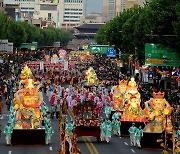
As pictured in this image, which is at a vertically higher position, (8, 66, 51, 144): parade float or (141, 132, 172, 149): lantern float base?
(8, 66, 51, 144): parade float

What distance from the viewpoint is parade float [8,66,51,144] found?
4341 cm

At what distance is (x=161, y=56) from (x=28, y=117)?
2571 centimetres

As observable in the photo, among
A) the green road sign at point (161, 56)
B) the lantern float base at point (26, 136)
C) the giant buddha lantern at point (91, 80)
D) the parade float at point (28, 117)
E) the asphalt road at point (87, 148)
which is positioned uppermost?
the green road sign at point (161, 56)

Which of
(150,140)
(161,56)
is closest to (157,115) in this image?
(150,140)

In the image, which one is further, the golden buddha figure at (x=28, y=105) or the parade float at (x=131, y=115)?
the parade float at (x=131, y=115)

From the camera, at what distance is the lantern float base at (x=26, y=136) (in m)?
43.3

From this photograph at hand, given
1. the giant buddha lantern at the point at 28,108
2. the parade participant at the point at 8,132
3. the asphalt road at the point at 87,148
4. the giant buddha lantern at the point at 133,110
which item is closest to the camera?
the asphalt road at the point at 87,148

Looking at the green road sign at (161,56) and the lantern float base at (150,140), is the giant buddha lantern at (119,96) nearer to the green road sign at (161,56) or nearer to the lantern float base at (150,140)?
the green road sign at (161,56)

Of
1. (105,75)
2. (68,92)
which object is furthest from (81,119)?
(105,75)

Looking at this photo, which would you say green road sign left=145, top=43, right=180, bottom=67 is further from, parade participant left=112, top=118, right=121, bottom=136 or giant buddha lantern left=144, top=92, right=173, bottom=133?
giant buddha lantern left=144, top=92, right=173, bottom=133

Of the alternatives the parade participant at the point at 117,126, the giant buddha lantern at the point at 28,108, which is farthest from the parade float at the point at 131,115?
the giant buddha lantern at the point at 28,108

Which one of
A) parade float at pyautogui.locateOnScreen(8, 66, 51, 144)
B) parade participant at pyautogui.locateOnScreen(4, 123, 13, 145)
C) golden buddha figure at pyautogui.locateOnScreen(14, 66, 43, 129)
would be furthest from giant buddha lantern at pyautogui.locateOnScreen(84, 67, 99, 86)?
parade participant at pyautogui.locateOnScreen(4, 123, 13, 145)

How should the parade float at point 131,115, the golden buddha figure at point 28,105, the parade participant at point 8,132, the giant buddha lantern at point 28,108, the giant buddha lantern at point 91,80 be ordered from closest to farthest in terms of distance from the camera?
1. the parade participant at point 8,132
2. the giant buddha lantern at point 28,108
3. the golden buddha figure at point 28,105
4. the parade float at point 131,115
5. the giant buddha lantern at point 91,80

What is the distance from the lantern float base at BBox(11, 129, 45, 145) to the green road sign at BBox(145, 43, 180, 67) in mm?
25773
